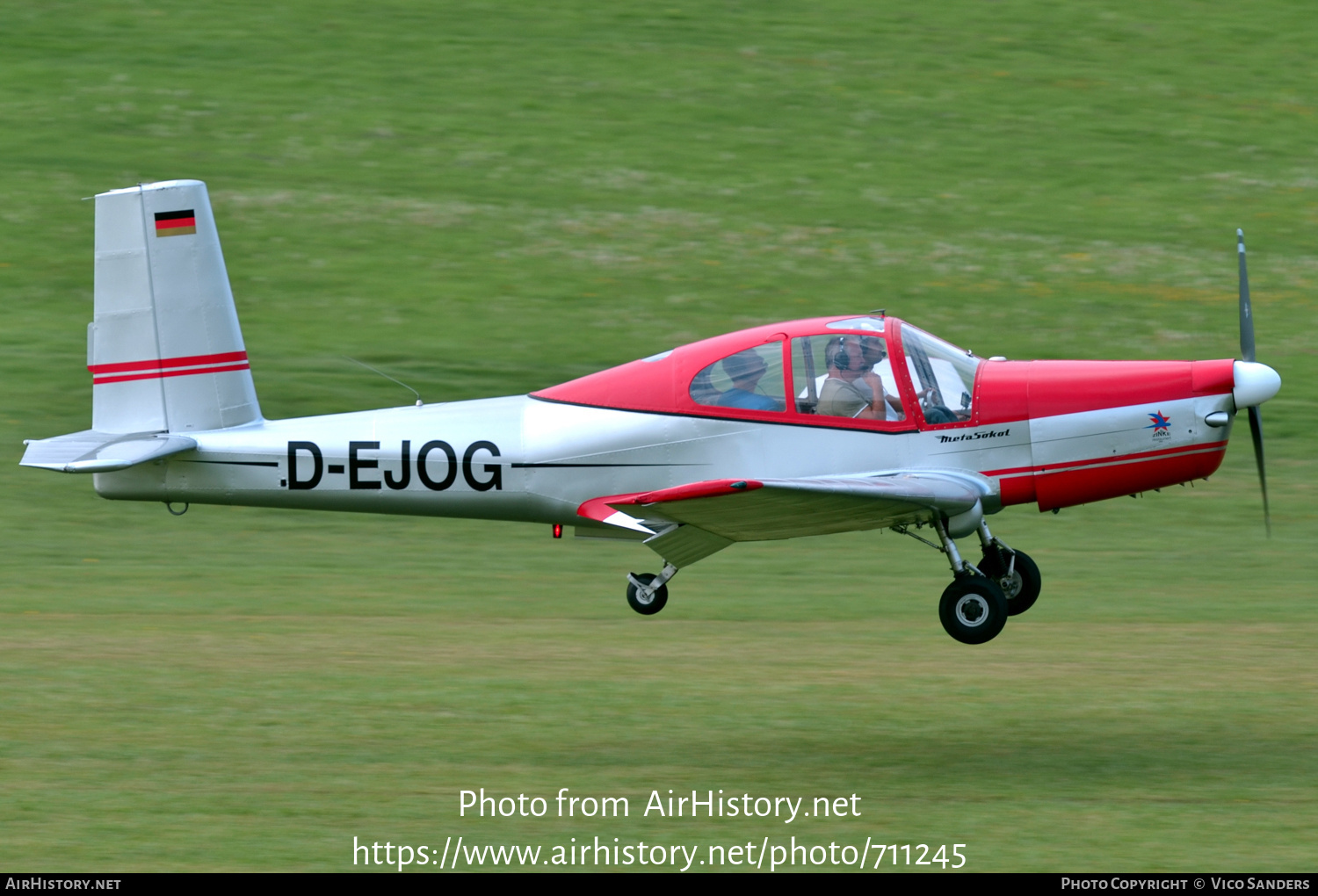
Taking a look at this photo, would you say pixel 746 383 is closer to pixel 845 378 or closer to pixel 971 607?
pixel 845 378

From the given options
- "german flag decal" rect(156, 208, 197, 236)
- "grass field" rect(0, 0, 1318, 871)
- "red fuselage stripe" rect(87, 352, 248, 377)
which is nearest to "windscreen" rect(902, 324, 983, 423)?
"grass field" rect(0, 0, 1318, 871)

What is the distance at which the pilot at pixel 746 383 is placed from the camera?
11.4 meters

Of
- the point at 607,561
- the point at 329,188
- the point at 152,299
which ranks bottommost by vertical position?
the point at 607,561

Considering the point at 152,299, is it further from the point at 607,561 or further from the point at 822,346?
the point at 607,561

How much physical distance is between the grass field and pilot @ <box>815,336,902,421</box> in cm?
267

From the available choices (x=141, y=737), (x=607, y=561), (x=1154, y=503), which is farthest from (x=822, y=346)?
(x=1154, y=503)

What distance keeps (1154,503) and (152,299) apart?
1396 centimetres

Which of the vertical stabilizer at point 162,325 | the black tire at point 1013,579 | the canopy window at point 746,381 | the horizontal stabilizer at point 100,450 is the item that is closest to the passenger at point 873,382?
the canopy window at point 746,381

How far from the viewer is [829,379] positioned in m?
11.3

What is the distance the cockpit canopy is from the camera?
11305 millimetres

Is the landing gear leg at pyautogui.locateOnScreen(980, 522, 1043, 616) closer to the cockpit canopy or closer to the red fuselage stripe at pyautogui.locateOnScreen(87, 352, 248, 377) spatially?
the cockpit canopy

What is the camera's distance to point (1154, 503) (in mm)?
21484

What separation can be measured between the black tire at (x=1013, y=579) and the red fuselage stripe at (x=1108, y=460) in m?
0.88

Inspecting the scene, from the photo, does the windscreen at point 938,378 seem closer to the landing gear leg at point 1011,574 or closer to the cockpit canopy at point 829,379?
the cockpit canopy at point 829,379
